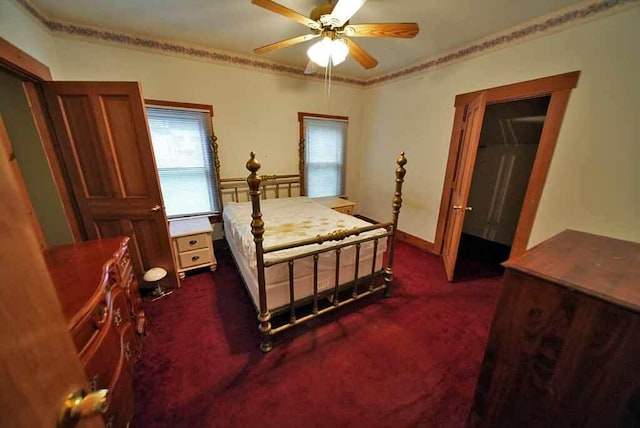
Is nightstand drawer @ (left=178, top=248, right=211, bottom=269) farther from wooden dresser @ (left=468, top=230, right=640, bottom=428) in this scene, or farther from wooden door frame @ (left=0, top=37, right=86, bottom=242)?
wooden dresser @ (left=468, top=230, right=640, bottom=428)

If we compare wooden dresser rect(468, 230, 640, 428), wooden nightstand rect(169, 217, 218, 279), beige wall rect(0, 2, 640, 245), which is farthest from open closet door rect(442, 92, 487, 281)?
wooden nightstand rect(169, 217, 218, 279)

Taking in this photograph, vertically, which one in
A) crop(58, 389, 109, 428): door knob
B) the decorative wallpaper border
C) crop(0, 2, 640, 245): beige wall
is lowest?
crop(58, 389, 109, 428): door knob

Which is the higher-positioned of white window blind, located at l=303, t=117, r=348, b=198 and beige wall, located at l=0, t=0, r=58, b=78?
beige wall, located at l=0, t=0, r=58, b=78

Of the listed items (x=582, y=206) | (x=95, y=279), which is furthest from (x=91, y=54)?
(x=582, y=206)

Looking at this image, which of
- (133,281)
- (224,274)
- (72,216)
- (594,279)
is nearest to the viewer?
(594,279)

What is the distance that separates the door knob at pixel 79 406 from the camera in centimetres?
46

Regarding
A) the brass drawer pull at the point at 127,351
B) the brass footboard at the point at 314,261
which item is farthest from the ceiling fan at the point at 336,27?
the brass drawer pull at the point at 127,351

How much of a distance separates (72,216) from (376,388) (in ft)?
9.54

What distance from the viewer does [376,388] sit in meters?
1.51

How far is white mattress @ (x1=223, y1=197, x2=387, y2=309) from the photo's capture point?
5.95 ft

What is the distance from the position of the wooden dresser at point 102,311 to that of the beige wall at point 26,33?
168 cm

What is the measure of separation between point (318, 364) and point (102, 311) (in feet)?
4.41

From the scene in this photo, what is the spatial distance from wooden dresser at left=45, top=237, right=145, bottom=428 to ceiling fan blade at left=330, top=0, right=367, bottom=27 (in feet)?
7.04

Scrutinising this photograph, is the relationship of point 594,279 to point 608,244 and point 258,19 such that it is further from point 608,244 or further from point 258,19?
point 258,19
